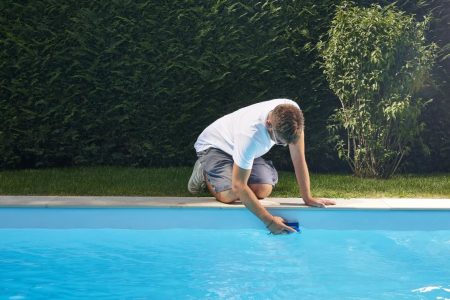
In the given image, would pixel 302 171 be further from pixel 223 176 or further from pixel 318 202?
pixel 223 176

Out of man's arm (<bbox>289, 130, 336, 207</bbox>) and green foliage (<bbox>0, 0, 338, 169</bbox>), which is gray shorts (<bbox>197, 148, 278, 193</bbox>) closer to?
man's arm (<bbox>289, 130, 336, 207</bbox>)

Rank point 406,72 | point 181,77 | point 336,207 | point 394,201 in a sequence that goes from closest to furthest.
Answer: point 336,207 < point 394,201 < point 406,72 < point 181,77

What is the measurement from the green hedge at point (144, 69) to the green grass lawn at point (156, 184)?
Answer: 1.59ft

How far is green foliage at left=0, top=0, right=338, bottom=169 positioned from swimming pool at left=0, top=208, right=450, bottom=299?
3.05 m

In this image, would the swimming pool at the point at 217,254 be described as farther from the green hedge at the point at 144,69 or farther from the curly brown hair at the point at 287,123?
the green hedge at the point at 144,69

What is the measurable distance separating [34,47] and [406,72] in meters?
4.44

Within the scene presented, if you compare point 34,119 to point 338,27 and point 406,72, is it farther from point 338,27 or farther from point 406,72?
point 406,72

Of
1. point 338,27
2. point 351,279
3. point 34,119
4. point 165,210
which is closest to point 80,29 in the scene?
point 34,119

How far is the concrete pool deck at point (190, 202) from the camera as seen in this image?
5.89m

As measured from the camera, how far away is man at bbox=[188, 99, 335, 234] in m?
4.55

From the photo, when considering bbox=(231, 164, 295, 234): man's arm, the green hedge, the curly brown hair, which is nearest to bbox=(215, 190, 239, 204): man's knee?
bbox=(231, 164, 295, 234): man's arm

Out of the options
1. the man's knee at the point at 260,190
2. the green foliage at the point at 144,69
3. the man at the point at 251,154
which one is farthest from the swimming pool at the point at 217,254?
the green foliage at the point at 144,69

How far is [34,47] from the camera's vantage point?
8.84 metres

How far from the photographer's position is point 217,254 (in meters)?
5.50
